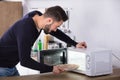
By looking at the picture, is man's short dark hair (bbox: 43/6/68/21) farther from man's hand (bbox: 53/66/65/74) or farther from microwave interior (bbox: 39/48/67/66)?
microwave interior (bbox: 39/48/67/66)

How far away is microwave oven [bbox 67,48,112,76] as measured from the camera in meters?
2.04

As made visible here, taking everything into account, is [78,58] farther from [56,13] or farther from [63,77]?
[56,13]

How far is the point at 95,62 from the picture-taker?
206 centimetres

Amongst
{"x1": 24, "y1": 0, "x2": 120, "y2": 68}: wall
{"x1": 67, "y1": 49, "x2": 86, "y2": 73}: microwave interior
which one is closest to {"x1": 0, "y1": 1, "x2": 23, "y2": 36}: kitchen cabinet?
{"x1": 24, "y1": 0, "x2": 120, "y2": 68}: wall

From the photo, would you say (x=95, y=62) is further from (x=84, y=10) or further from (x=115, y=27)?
(x=84, y=10)

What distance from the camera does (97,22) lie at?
8.64ft

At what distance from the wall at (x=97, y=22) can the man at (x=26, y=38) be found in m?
0.61

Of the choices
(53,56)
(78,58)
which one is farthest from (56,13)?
(53,56)

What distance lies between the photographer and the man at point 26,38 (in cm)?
193

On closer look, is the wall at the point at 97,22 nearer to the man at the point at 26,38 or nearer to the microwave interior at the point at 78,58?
the microwave interior at the point at 78,58

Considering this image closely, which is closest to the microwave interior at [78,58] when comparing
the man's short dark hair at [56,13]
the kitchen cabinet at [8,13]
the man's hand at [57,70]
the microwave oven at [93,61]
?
the microwave oven at [93,61]

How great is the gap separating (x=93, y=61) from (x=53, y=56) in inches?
23.4

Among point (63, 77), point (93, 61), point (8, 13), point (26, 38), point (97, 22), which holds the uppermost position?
point (8, 13)

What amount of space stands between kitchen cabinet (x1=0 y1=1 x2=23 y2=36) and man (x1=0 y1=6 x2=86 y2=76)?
147 cm
